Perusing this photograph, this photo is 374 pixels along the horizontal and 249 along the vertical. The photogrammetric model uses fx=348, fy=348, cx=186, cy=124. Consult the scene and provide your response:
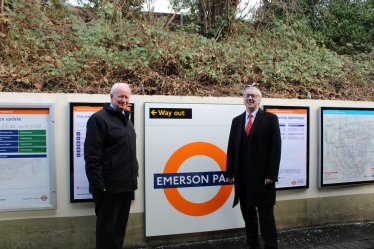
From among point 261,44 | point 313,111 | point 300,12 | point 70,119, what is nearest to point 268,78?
point 313,111

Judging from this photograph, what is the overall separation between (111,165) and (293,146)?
2882mm

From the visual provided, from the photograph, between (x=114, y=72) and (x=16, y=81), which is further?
(x=114, y=72)

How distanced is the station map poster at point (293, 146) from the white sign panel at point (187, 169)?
71 cm

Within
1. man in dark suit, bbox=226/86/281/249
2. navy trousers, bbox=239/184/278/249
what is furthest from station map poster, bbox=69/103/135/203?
navy trousers, bbox=239/184/278/249

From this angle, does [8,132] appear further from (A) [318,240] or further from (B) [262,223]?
(A) [318,240]

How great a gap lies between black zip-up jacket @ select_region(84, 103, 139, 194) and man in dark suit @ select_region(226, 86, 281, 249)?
1.34 m

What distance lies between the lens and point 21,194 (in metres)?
4.04

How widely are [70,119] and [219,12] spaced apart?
23.0ft

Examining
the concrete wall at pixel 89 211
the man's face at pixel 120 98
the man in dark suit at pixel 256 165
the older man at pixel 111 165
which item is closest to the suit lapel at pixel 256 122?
the man in dark suit at pixel 256 165

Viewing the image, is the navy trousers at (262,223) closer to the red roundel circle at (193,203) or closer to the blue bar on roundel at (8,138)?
the red roundel circle at (193,203)

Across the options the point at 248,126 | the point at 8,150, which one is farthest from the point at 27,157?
the point at 248,126

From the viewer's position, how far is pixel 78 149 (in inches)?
164

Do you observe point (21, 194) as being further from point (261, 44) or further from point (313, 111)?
point (261, 44)

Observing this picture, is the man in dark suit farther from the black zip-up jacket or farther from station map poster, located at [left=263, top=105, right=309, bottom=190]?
the black zip-up jacket
